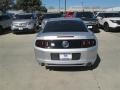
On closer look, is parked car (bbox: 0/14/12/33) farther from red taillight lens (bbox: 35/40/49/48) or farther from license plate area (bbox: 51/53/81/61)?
license plate area (bbox: 51/53/81/61)

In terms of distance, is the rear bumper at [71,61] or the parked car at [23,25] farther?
the parked car at [23,25]

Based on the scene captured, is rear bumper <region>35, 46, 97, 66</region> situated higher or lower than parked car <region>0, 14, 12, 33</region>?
higher

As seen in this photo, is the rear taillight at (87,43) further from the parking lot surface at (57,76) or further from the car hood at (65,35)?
the parking lot surface at (57,76)

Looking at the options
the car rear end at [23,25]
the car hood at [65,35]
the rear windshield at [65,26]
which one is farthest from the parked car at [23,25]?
the car hood at [65,35]

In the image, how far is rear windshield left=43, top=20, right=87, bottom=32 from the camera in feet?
27.9

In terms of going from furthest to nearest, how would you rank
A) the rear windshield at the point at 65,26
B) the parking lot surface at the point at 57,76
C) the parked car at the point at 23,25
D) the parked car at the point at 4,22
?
1. the parked car at the point at 4,22
2. the parked car at the point at 23,25
3. the rear windshield at the point at 65,26
4. the parking lot surface at the point at 57,76

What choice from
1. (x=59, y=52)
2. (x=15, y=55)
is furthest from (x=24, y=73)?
(x=15, y=55)

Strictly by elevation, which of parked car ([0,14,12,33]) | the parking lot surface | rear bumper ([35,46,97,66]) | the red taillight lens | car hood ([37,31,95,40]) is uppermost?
car hood ([37,31,95,40])

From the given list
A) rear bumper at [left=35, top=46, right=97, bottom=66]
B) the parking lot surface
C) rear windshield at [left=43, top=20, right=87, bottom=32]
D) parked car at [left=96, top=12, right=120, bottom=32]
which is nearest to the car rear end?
parked car at [left=96, top=12, right=120, bottom=32]

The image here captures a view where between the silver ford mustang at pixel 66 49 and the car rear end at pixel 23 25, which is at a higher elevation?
the silver ford mustang at pixel 66 49

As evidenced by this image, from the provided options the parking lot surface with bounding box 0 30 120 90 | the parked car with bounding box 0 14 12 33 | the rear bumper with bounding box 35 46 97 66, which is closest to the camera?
the parking lot surface with bounding box 0 30 120 90

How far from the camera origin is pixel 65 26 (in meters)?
8.72

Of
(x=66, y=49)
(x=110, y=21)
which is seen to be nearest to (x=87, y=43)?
(x=66, y=49)

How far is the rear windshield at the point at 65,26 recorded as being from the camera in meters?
8.49
